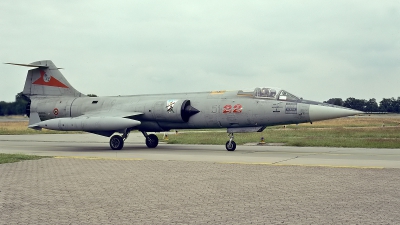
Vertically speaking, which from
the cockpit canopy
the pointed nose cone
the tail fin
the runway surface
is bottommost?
the runway surface

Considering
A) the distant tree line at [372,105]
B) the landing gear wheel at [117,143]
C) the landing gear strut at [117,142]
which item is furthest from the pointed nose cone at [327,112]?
the distant tree line at [372,105]

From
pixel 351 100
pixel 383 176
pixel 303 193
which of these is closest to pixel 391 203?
pixel 303 193

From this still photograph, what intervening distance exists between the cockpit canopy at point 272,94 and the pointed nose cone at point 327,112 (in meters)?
0.92

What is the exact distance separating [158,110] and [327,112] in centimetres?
741

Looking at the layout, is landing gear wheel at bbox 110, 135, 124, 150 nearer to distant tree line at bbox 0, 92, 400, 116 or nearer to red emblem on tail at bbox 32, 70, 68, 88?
red emblem on tail at bbox 32, 70, 68, 88

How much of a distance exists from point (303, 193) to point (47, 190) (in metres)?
4.94

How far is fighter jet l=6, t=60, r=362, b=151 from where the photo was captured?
18.7 metres

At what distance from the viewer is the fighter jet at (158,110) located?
18.7 m

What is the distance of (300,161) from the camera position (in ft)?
47.7

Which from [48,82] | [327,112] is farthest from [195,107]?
[48,82]

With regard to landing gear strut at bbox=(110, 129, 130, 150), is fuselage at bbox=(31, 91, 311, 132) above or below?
above

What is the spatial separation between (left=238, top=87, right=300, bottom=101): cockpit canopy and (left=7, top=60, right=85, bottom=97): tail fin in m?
10.4

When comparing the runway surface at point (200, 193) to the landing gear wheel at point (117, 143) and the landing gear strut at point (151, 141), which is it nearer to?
→ the landing gear wheel at point (117, 143)

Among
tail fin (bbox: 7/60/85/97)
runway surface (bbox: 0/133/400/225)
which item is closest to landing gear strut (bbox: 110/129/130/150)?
tail fin (bbox: 7/60/85/97)
